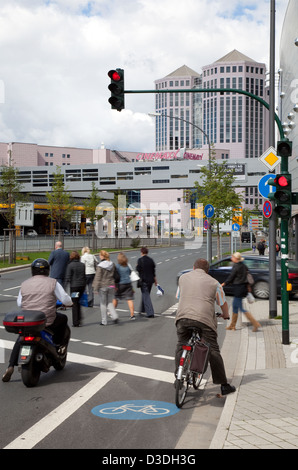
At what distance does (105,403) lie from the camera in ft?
21.3

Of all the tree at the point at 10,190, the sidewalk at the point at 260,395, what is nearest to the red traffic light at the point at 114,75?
the sidewalk at the point at 260,395

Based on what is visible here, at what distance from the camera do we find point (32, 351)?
22.7ft

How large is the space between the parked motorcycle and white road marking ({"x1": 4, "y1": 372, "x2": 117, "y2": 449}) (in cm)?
64

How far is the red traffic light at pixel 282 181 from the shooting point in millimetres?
10250

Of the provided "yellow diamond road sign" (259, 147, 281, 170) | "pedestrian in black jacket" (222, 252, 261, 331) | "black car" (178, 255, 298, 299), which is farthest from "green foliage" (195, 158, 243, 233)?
"pedestrian in black jacket" (222, 252, 261, 331)

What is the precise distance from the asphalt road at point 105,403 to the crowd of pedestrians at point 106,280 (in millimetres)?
2173

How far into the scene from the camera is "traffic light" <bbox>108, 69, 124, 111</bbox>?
42.0ft

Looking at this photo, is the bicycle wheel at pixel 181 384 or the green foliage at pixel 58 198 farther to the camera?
the green foliage at pixel 58 198

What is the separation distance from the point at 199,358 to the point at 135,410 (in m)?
0.92

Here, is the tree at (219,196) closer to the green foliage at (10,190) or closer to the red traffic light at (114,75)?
the green foliage at (10,190)

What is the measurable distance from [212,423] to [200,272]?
1726mm

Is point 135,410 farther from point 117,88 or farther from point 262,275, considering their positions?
point 262,275

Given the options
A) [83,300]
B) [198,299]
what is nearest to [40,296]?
[198,299]
